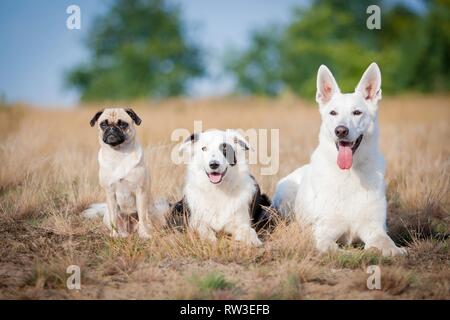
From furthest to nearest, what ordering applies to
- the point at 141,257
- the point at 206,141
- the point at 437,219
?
the point at 437,219 → the point at 206,141 → the point at 141,257

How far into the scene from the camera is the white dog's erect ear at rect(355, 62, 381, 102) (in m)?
5.68

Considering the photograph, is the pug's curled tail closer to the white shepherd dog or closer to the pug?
the pug

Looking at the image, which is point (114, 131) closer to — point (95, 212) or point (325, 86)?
point (95, 212)

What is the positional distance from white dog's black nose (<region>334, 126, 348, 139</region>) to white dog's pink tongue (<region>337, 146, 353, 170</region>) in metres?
0.20

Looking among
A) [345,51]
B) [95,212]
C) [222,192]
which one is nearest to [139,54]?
[345,51]

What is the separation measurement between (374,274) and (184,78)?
1156 inches

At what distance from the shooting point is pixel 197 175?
19.9 feet

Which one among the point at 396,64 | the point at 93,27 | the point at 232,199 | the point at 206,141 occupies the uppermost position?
the point at 93,27

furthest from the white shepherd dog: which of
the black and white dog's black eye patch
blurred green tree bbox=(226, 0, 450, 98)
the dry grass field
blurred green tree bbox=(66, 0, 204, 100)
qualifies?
blurred green tree bbox=(66, 0, 204, 100)

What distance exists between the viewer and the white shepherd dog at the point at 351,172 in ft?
18.4

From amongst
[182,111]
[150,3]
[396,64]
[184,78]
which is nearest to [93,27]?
[150,3]
